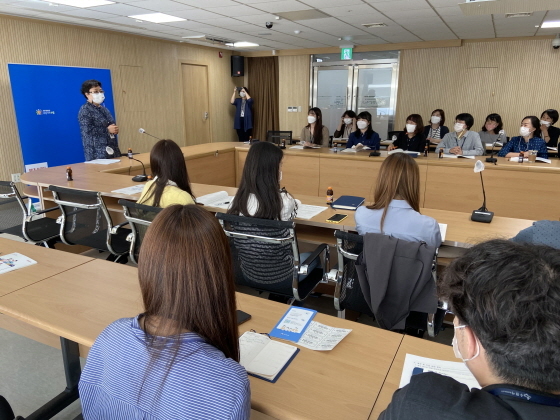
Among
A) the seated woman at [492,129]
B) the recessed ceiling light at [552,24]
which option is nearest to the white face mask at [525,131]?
the seated woman at [492,129]

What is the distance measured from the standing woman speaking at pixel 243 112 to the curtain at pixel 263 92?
302 mm

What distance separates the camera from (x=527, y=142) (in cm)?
483

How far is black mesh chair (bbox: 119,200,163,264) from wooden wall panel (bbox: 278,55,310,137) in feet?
22.7

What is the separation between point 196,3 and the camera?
14.6 ft

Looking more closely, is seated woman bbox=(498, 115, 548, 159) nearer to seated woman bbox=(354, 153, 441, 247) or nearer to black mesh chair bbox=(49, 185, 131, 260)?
seated woman bbox=(354, 153, 441, 247)

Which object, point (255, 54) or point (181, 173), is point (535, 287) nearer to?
point (181, 173)

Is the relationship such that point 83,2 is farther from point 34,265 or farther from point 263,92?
point 263,92

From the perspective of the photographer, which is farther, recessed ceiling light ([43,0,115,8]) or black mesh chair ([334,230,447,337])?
recessed ceiling light ([43,0,115,8])

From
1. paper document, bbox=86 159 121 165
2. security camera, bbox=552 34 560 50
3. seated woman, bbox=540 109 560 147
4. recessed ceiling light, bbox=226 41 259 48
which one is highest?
recessed ceiling light, bbox=226 41 259 48

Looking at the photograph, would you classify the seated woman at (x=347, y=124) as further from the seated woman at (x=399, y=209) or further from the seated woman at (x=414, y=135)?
the seated woman at (x=399, y=209)

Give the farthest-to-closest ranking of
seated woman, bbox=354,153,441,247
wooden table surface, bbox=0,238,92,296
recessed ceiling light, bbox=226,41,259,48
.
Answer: recessed ceiling light, bbox=226,41,259,48 → seated woman, bbox=354,153,441,247 → wooden table surface, bbox=0,238,92,296

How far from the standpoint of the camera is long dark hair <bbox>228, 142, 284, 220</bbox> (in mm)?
2258

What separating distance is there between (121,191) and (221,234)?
2.54 metres

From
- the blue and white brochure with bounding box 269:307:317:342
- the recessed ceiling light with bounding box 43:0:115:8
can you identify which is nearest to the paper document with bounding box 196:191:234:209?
the blue and white brochure with bounding box 269:307:317:342
